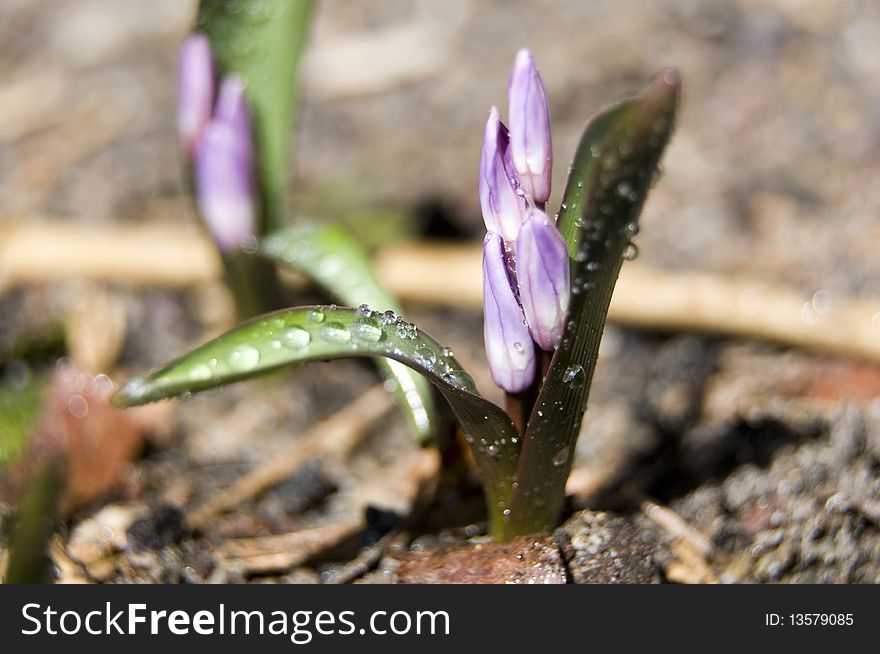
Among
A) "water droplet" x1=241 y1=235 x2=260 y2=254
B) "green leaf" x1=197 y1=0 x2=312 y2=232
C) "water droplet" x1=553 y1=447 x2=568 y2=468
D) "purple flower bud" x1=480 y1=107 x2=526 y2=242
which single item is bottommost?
"water droplet" x1=553 y1=447 x2=568 y2=468

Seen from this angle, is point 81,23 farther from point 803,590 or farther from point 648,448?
point 803,590

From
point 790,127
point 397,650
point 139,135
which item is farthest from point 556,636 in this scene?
point 139,135

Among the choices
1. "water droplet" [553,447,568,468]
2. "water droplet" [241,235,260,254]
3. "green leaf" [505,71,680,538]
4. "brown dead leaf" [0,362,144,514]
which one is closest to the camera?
"green leaf" [505,71,680,538]

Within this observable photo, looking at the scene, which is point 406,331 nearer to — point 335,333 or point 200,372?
point 335,333

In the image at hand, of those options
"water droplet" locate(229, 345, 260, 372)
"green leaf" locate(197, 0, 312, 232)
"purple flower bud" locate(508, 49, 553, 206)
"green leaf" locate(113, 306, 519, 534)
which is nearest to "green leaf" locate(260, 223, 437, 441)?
"green leaf" locate(197, 0, 312, 232)

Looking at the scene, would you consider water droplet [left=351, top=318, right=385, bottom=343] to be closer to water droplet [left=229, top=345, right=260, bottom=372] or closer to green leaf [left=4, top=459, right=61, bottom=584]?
water droplet [left=229, top=345, right=260, bottom=372]

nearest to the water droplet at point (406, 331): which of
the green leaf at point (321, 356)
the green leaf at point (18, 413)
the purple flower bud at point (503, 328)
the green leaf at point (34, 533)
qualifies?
the green leaf at point (321, 356)
